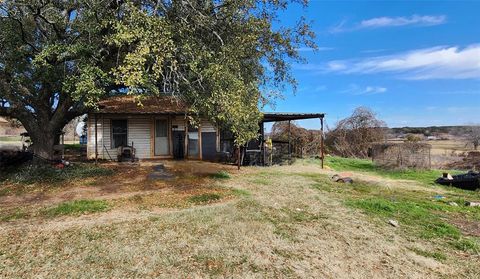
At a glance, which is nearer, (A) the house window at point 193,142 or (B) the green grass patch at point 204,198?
(B) the green grass patch at point 204,198

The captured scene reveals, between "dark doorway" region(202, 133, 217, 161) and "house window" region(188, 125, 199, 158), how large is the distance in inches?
15.1

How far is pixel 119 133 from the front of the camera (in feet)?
55.9

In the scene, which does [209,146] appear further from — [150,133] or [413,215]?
[413,215]

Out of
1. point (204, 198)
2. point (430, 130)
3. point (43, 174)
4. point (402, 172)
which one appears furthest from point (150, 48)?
point (430, 130)

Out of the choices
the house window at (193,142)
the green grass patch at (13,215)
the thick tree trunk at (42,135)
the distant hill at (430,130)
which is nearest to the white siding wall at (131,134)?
the house window at (193,142)

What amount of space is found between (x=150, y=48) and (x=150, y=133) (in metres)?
10.5

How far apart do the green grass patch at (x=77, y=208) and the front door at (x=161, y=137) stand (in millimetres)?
9785

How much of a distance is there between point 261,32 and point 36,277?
291 inches

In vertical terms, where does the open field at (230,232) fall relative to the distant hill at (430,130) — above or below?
below

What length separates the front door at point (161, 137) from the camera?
1748 centimetres

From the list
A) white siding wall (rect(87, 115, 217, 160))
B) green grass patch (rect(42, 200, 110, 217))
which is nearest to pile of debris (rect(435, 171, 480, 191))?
green grass patch (rect(42, 200, 110, 217))

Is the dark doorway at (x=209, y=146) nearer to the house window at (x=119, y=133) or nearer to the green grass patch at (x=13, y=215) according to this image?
the house window at (x=119, y=133)

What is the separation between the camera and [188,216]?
6.65 metres

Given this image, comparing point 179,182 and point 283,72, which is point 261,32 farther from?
point 179,182
